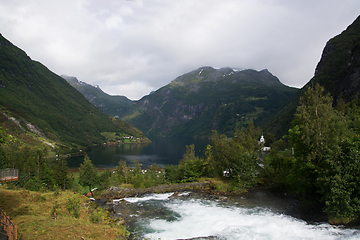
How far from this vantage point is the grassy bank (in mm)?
12992

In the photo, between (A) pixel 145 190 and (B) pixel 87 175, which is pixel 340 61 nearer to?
(A) pixel 145 190

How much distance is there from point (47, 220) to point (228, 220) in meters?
18.1

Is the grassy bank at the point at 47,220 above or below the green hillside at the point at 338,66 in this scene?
below

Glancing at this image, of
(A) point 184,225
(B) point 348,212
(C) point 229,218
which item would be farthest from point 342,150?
(A) point 184,225

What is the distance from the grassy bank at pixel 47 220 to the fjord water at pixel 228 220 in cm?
554

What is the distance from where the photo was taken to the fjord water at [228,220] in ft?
65.1

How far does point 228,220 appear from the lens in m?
23.6

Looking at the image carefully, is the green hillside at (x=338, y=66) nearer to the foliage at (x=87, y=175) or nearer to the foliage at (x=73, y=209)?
the foliage at (x=87, y=175)

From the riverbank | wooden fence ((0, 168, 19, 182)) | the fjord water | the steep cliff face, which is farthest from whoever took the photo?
the steep cliff face

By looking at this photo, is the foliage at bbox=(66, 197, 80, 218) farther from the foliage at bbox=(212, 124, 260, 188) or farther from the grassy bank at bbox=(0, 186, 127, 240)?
the foliage at bbox=(212, 124, 260, 188)

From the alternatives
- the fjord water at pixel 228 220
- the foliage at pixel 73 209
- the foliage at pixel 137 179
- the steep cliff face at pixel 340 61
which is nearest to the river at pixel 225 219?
the fjord water at pixel 228 220

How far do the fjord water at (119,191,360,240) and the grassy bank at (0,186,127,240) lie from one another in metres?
5.54

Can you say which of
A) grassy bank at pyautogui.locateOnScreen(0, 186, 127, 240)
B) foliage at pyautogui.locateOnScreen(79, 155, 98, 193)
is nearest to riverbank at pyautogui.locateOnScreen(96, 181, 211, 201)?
foliage at pyautogui.locateOnScreen(79, 155, 98, 193)

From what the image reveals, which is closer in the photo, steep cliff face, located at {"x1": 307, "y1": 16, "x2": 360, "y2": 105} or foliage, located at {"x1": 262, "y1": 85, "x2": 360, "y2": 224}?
foliage, located at {"x1": 262, "y1": 85, "x2": 360, "y2": 224}
